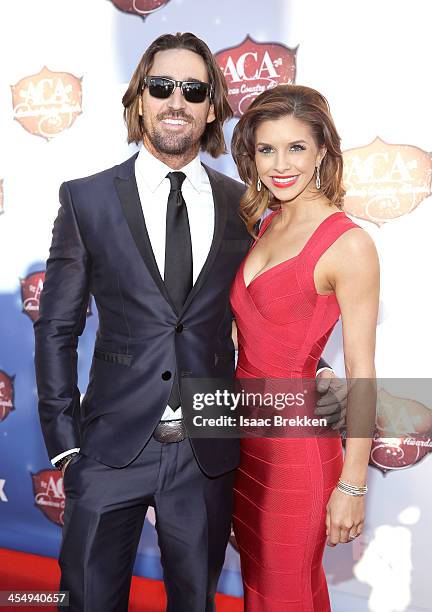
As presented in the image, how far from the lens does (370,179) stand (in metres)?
3.33

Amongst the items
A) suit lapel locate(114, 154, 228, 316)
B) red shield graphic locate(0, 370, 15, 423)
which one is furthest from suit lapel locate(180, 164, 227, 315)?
red shield graphic locate(0, 370, 15, 423)

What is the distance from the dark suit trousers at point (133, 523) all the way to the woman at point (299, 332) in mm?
172

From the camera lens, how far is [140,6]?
363 centimetres

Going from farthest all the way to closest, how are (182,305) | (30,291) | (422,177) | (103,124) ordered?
(30,291), (103,124), (422,177), (182,305)

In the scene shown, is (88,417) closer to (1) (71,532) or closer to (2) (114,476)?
(2) (114,476)

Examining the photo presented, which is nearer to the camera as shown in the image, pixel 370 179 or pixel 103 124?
pixel 370 179

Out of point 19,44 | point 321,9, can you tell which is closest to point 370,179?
point 321,9

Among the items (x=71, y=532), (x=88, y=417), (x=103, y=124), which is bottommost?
(x=71, y=532)

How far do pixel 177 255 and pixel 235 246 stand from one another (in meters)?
0.27

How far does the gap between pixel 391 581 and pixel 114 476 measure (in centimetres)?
196

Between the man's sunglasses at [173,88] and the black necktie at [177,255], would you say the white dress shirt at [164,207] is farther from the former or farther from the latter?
the man's sunglasses at [173,88]

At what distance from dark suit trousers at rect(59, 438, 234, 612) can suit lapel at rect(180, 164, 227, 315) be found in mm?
511

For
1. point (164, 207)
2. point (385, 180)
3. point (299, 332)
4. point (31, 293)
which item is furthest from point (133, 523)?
point (31, 293)

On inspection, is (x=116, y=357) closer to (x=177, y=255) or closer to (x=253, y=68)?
(x=177, y=255)
